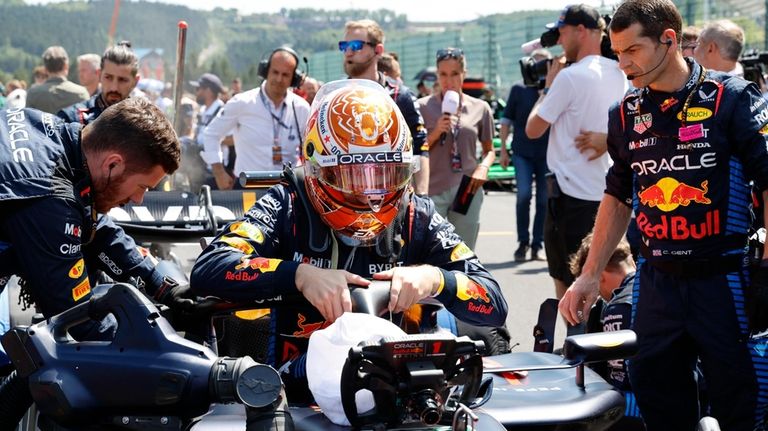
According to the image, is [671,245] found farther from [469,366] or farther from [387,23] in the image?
[387,23]

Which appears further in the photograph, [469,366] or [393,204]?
[393,204]

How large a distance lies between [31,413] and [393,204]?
1290 mm

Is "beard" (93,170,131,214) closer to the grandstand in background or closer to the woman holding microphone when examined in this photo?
the woman holding microphone

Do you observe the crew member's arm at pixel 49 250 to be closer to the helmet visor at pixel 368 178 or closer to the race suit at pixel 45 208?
the race suit at pixel 45 208

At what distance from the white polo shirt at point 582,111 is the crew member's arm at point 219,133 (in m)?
2.49

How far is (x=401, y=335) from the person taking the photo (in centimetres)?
238

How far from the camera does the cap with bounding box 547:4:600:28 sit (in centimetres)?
640

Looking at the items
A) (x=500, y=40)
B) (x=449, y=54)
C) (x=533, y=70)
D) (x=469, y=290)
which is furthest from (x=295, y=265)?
(x=500, y=40)

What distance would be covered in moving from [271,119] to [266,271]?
4.74m

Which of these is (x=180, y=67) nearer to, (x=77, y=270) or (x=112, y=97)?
(x=112, y=97)

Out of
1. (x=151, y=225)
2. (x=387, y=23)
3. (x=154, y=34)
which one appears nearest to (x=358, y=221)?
(x=151, y=225)

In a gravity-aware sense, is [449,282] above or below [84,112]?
below

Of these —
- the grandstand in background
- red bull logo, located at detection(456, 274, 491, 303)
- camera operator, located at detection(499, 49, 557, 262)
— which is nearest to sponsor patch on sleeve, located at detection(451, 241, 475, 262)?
red bull logo, located at detection(456, 274, 491, 303)

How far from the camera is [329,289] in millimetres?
2836
